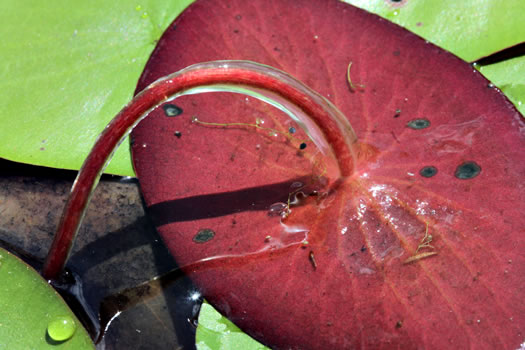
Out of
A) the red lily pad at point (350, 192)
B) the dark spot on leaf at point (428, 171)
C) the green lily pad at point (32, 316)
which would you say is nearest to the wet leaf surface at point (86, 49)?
the red lily pad at point (350, 192)

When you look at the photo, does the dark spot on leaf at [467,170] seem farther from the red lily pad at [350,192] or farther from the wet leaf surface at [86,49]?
the wet leaf surface at [86,49]

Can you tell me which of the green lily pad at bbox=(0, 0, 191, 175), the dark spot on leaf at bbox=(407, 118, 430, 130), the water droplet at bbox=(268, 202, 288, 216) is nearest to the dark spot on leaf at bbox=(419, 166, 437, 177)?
the dark spot on leaf at bbox=(407, 118, 430, 130)

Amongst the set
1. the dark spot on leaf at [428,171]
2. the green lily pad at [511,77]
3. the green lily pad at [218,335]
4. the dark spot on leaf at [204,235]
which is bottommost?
the green lily pad at [218,335]

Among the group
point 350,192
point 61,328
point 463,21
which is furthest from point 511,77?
point 61,328

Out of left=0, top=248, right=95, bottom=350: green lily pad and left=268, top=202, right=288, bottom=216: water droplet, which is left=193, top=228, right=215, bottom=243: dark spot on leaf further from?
left=0, top=248, right=95, bottom=350: green lily pad

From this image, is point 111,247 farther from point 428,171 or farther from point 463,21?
point 463,21

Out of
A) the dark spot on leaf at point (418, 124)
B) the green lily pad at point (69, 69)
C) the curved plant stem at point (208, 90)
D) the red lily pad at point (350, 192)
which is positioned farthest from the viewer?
the green lily pad at point (69, 69)

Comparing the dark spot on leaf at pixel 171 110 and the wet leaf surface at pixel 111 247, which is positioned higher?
the dark spot on leaf at pixel 171 110
